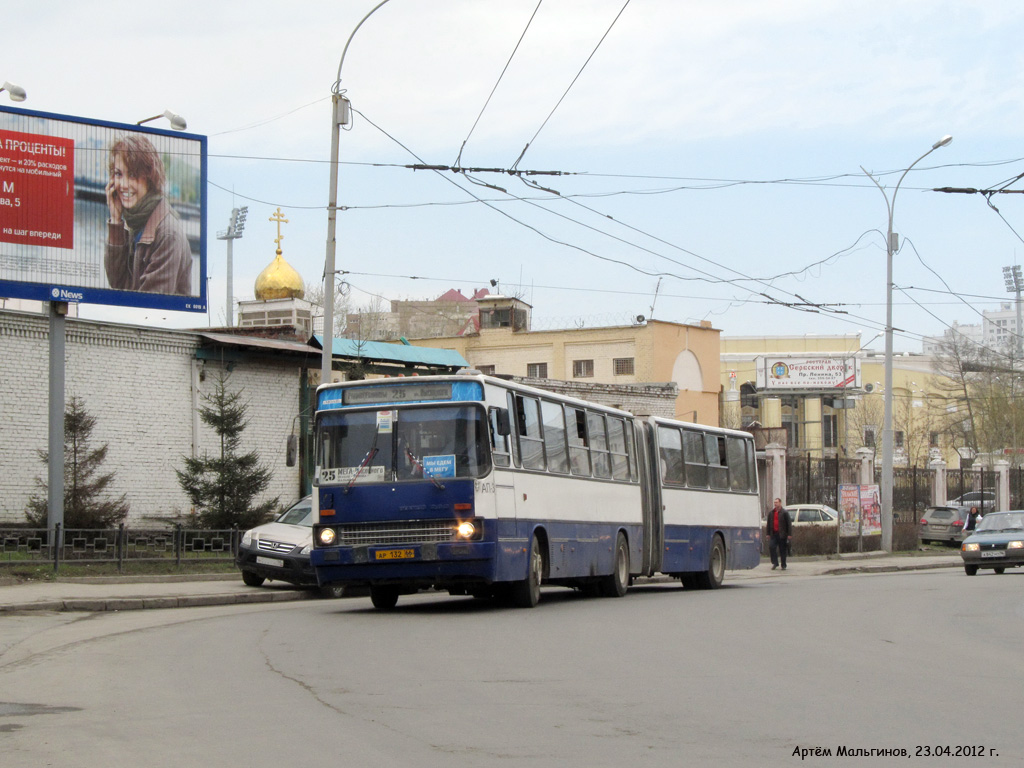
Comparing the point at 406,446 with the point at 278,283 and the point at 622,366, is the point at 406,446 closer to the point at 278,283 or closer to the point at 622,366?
the point at 278,283

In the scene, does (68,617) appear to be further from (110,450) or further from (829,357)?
(829,357)

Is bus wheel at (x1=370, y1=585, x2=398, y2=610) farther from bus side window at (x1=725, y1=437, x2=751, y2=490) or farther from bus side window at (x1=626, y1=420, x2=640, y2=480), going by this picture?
bus side window at (x1=725, y1=437, x2=751, y2=490)

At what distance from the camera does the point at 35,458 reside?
2578 centimetres

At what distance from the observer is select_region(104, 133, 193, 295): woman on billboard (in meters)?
22.9

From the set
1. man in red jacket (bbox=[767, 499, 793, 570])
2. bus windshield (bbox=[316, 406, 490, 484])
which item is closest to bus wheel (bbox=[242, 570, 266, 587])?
bus windshield (bbox=[316, 406, 490, 484])

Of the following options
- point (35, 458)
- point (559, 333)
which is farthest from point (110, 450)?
point (559, 333)

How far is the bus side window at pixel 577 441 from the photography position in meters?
18.5

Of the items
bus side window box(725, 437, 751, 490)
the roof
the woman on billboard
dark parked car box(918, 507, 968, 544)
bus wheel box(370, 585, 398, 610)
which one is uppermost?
the woman on billboard

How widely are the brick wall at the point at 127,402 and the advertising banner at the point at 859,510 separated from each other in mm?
15873

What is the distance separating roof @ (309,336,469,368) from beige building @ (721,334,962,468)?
3682cm

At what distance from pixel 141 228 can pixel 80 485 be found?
564 centimetres

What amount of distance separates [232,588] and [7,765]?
46.7 ft

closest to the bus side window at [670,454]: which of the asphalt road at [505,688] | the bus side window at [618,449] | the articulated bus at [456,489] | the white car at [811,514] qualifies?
the bus side window at [618,449]

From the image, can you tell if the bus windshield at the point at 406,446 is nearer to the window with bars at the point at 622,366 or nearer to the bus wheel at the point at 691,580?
the bus wheel at the point at 691,580
